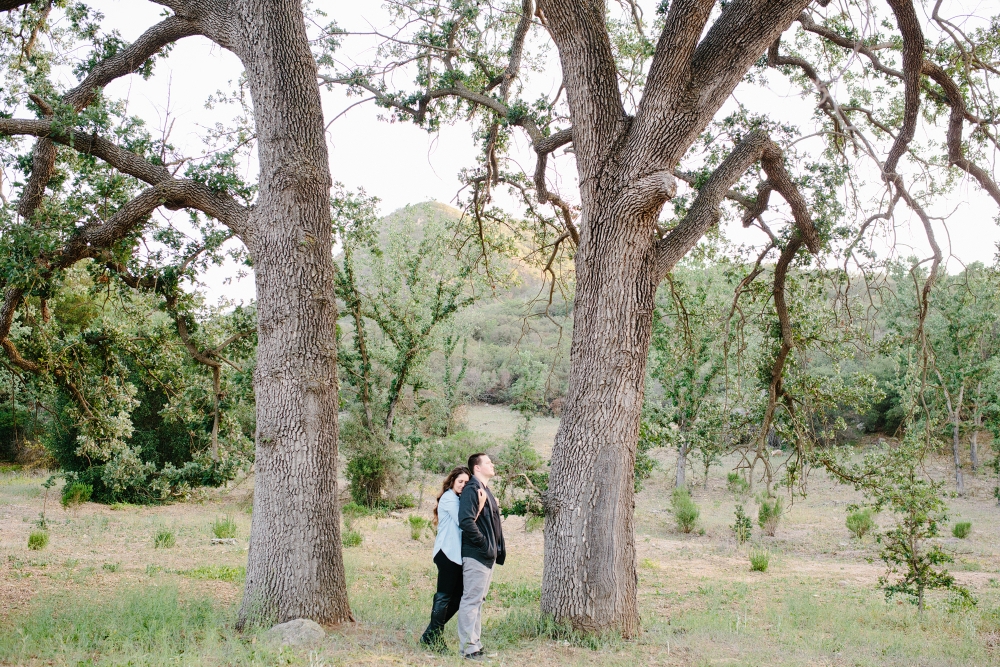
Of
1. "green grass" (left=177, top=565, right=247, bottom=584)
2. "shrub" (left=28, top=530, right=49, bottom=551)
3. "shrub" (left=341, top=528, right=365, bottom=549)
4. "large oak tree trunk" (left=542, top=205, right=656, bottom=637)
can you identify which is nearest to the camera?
"large oak tree trunk" (left=542, top=205, right=656, bottom=637)

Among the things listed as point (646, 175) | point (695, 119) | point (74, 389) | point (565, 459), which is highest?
point (695, 119)

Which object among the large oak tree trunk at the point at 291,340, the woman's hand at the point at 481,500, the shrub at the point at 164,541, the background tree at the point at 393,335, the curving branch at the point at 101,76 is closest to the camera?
the woman's hand at the point at 481,500

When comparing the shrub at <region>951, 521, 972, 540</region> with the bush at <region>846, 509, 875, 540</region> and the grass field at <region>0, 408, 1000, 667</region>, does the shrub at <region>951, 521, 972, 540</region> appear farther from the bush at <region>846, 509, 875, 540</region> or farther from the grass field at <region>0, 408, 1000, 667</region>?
the bush at <region>846, 509, 875, 540</region>

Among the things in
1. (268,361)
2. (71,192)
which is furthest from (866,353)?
(71,192)

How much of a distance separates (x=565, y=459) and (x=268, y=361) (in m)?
2.72

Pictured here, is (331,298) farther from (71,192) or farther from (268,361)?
(71,192)

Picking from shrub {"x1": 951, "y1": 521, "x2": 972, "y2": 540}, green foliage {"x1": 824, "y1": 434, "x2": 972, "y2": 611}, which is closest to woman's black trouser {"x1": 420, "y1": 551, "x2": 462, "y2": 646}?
green foliage {"x1": 824, "y1": 434, "x2": 972, "y2": 611}

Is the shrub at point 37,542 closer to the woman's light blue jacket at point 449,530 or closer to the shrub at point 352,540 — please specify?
the shrub at point 352,540

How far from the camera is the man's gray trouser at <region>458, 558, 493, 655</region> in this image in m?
5.12

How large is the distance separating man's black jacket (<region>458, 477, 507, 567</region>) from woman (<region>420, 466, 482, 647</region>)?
121 mm

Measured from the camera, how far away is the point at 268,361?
5.93m

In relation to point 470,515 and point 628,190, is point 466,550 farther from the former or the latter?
point 628,190

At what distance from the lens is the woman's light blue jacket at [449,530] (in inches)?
209

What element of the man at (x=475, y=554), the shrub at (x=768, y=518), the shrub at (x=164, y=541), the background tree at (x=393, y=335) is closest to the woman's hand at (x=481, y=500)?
the man at (x=475, y=554)
